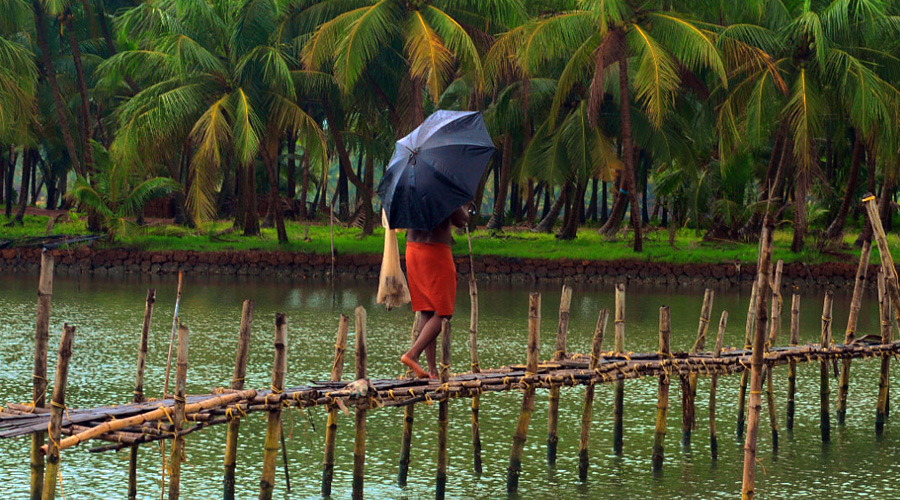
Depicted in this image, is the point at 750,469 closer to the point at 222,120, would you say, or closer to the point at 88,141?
the point at 222,120

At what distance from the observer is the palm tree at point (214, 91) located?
27984mm

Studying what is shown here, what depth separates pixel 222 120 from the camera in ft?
91.4

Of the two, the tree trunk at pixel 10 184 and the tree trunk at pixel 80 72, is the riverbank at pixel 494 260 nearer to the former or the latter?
the tree trunk at pixel 80 72

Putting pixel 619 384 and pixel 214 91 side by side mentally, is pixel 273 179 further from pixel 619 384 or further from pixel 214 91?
pixel 619 384

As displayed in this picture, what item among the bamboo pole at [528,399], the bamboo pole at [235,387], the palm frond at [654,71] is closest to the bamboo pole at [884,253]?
the bamboo pole at [528,399]

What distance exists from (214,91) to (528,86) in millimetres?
8126

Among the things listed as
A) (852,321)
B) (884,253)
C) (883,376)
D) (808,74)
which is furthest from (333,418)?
(808,74)

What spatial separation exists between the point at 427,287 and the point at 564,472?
8.26 feet

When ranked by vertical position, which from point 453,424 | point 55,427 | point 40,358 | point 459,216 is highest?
point 459,216

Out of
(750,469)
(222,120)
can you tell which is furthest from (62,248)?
(750,469)

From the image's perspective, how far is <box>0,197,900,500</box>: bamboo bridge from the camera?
7.40m

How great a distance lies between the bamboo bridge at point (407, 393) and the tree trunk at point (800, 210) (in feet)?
49.2

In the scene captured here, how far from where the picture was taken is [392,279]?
9.52 metres

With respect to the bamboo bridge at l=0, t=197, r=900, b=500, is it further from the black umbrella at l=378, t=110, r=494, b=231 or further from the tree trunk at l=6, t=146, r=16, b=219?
the tree trunk at l=6, t=146, r=16, b=219
